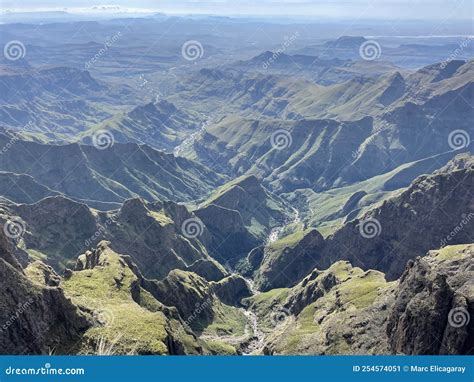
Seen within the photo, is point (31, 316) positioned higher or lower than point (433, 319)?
higher

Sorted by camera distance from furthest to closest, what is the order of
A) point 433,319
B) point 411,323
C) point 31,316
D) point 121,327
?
1. point 411,323
2. point 433,319
3. point 121,327
4. point 31,316

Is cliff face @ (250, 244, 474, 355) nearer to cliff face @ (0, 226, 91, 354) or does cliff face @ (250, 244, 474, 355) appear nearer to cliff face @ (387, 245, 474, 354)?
cliff face @ (387, 245, 474, 354)

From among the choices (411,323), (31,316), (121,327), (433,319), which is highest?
(31,316)

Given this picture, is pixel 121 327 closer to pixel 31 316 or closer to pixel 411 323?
pixel 31 316

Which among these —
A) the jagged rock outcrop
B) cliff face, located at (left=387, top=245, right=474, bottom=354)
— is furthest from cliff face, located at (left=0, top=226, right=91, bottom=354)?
cliff face, located at (left=387, top=245, right=474, bottom=354)

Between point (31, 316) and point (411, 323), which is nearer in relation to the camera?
point (31, 316)

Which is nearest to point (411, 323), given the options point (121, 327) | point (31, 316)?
point (121, 327)

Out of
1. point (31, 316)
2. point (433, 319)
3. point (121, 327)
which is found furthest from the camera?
point (433, 319)

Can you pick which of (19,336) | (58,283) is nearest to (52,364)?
(19,336)

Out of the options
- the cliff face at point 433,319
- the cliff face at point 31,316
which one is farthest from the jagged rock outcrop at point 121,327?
the cliff face at point 433,319

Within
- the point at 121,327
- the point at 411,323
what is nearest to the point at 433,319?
the point at 411,323

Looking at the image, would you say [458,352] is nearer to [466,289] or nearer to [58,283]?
[466,289]
